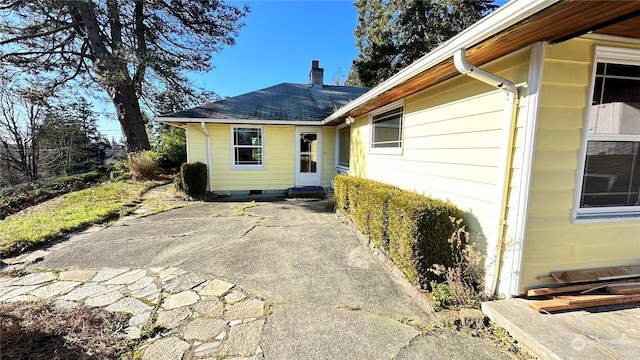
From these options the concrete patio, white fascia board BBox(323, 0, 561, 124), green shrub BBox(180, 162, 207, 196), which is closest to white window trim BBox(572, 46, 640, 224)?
the concrete patio

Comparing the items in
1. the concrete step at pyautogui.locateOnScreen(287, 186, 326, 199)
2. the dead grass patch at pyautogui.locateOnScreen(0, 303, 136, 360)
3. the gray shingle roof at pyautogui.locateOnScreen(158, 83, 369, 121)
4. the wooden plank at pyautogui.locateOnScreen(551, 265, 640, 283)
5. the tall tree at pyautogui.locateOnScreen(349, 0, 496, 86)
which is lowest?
the dead grass patch at pyautogui.locateOnScreen(0, 303, 136, 360)

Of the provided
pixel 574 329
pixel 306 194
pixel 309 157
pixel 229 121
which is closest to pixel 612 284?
pixel 574 329

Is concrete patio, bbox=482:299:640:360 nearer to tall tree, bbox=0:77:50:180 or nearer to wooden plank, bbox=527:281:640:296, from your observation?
wooden plank, bbox=527:281:640:296

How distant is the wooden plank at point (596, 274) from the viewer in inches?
94.5

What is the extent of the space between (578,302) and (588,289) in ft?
0.98

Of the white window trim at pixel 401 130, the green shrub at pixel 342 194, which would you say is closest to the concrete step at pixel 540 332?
the white window trim at pixel 401 130

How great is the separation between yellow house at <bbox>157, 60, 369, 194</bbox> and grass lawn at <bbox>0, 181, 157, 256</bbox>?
240 cm

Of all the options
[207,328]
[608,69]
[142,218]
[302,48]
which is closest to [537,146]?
[608,69]

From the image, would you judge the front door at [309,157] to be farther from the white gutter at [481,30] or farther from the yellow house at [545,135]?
the yellow house at [545,135]

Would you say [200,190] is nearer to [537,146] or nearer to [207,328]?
[207,328]

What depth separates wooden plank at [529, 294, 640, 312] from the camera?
2.15 meters

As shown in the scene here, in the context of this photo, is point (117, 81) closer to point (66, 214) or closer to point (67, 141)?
point (66, 214)

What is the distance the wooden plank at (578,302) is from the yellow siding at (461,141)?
0.65 m

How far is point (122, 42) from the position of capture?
11086mm
